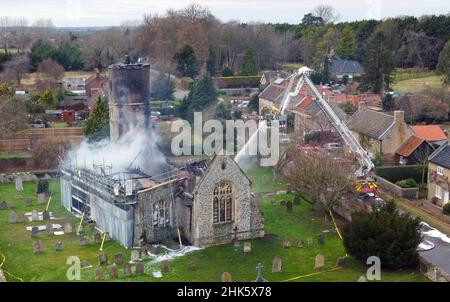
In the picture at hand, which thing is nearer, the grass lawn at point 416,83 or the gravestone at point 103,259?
the gravestone at point 103,259

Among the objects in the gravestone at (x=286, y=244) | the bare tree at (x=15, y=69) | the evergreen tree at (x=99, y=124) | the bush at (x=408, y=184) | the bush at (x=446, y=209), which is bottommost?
the gravestone at (x=286, y=244)

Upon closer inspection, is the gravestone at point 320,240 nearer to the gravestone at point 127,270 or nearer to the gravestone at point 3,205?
the gravestone at point 127,270

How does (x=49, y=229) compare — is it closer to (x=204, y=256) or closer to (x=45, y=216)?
(x=45, y=216)

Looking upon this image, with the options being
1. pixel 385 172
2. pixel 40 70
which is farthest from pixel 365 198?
pixel 40 70

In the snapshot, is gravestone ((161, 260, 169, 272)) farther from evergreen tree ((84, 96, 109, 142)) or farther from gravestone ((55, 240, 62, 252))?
evergreen tree ((84, 96, 109, 142))

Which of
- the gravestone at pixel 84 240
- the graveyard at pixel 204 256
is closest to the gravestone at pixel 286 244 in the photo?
the graveyard at pixel 204 256

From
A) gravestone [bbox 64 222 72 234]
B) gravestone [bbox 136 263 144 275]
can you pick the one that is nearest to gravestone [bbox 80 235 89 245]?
gravestone [bbox 64 222 72 234]
